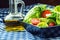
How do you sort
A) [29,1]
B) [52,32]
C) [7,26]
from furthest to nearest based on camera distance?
[29,1], [7,26], [52,32]

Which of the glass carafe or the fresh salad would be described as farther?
the glass carafe

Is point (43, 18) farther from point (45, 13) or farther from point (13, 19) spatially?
point (13, 19)

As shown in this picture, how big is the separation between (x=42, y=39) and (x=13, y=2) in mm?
371

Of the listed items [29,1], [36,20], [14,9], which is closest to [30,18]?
[36,20]

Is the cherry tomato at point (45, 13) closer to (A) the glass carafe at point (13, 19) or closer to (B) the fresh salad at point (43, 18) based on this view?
(B) the fresh salad at point (43, 18)

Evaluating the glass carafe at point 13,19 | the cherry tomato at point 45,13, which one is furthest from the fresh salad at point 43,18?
the glass carafe at point 13,19

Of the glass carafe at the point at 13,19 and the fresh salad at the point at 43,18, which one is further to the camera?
the glass carafe at the point at 13,19

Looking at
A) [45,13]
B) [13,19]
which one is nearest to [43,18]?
[45,13]

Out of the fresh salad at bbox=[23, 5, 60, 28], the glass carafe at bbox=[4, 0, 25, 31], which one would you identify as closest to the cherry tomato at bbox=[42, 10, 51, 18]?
the fresh salad at bbox=[23, 5, 60, 28]

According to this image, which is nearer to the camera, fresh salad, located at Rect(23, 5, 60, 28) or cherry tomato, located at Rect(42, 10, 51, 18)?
fresh salad, located at Rect(23, 5, 60, 28)

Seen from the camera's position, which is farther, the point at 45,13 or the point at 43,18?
the point at 45,13

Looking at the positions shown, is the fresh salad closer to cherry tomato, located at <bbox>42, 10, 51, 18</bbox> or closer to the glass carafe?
cherry tomato, located at <bbox>42, 10, 51, 18</bbox>

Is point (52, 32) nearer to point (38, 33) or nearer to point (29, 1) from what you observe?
point (38, 33)

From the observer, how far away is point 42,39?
104 centimetres
